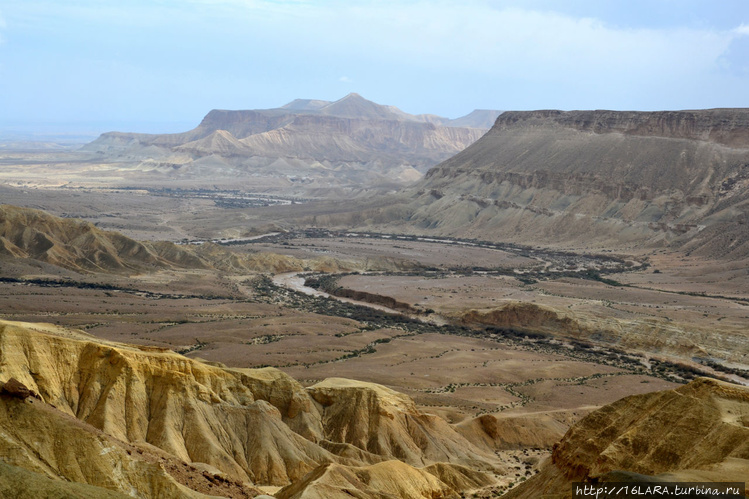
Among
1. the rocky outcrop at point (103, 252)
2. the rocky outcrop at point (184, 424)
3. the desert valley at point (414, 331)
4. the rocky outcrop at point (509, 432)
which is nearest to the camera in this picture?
the rocky outcrop at point (184, 424)

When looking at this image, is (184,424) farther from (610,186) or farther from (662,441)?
(610,186)

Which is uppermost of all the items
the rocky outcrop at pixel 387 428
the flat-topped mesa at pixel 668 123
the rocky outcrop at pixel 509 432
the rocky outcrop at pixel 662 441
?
the flat-topped mesa at pixel 668 123

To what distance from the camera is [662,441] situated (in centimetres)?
2730

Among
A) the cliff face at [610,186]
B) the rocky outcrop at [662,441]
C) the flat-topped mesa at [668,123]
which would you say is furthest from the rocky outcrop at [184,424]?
the flat-topped mesa at [668,123]

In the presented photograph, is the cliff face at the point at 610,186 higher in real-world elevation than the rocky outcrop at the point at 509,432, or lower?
higher

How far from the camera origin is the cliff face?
130 meters

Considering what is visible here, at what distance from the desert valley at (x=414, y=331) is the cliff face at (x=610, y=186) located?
0.50m

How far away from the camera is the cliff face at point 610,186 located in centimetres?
12988

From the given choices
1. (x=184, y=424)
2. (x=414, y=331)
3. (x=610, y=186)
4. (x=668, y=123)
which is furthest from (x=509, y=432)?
(x=668, y=123)

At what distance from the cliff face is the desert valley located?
505mm

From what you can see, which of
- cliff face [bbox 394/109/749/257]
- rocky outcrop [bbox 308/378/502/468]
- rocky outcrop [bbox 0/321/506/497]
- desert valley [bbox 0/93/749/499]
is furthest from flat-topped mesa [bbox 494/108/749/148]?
rocky outcrop [bbox 0/321/506/497]

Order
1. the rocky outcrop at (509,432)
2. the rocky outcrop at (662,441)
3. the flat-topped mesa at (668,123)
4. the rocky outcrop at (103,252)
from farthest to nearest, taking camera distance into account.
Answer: the flat-topped mesa at (668,123) → the rocky outcrop at (103,252) → the rocky outcrop at (509,432) → the rocky outcrop at (662,441)

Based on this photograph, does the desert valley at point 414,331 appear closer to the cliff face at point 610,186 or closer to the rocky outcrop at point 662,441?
the rocky outcrop at point 662,441

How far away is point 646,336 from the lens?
72562 mm
